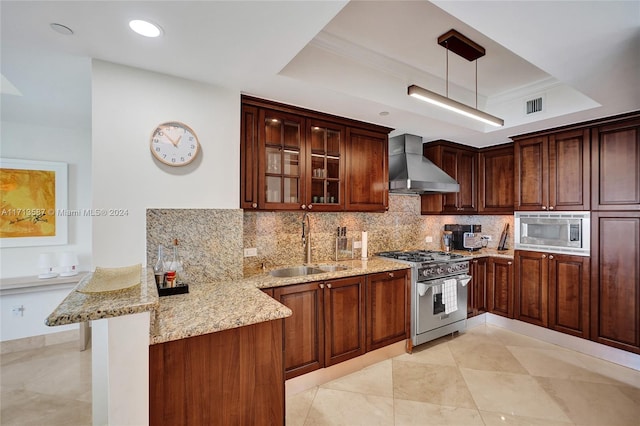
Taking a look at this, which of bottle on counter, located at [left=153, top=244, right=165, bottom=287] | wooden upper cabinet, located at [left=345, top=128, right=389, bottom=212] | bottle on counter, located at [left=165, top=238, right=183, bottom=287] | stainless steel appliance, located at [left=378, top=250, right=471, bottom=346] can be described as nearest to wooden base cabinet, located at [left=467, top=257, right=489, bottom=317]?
stainless steel appliance, located at [left=378, top=250, right=471, bottom=346]

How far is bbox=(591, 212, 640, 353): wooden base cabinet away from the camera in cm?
276

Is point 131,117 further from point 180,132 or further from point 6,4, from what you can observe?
point 6,4

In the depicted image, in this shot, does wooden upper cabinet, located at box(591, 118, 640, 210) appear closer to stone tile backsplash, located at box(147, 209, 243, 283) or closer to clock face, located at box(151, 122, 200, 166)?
stone tile backsplash, located at box(147, 209, 243, 283)

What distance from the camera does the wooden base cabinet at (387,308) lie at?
274 cm

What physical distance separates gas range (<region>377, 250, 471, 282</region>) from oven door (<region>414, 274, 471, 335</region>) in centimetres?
7

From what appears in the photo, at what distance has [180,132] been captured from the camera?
2.11 metres

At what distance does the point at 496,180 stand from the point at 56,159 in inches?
223

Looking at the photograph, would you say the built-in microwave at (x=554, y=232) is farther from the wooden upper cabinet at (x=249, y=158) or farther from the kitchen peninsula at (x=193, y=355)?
the kitchen peninsula at (x=193, y=355)

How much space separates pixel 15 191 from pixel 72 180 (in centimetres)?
51


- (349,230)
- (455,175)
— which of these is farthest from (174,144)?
(455,175)

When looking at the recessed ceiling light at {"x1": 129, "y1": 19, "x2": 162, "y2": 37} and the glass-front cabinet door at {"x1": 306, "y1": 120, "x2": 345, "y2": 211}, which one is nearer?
the recessed ceiling light at {"x1": 129, "y1": 19, "x2": 162, "y2": 37}

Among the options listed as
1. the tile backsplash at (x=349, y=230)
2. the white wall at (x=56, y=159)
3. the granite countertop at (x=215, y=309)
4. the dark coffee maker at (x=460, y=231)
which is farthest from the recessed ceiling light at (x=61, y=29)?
the dark coffee maker at (x=460, y=231)

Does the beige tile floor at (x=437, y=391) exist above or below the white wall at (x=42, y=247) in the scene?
below

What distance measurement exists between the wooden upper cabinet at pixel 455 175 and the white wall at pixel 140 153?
2.83 meters
